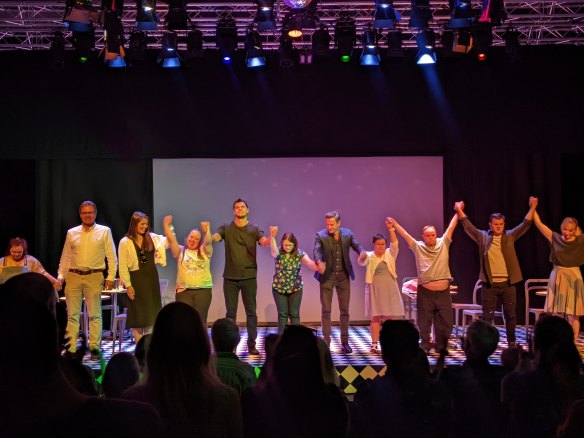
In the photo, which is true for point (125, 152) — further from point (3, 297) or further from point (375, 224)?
point (3, 297)

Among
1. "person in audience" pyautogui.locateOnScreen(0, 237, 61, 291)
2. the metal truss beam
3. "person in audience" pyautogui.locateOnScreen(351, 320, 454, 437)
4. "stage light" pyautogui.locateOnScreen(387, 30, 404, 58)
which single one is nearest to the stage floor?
"person in audience" pyautogui.locateOnScreen(0, 237, 61, 291)

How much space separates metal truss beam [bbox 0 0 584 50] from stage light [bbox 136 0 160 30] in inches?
35.7

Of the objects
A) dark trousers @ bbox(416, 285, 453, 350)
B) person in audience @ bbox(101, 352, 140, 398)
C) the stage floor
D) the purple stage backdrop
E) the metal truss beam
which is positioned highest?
the metal truss beam

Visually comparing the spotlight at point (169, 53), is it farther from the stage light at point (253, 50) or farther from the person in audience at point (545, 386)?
the person in audience at point (545, 386)

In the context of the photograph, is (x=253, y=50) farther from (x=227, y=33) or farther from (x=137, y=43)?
(x=137, y=43)

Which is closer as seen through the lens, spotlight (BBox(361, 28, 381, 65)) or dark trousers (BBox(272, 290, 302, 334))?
dark trousers (BBox(272, 290, 302, 334))

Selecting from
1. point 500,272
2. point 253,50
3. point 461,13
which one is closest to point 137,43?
point 253,50

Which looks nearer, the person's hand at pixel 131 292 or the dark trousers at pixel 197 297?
the person's hand at pixel 131 292

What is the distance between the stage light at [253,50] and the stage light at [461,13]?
2.48m

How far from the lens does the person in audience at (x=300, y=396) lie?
7.28 ft

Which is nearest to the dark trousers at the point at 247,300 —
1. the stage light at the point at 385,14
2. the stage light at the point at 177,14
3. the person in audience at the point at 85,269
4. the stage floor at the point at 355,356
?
the stage floor at the point at 355,356

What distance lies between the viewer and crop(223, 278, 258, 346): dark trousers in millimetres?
6821

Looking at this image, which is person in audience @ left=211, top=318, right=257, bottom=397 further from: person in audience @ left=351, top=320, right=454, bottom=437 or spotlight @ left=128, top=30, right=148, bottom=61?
spotlight @ left=128, top=30, right=148, bottom=61

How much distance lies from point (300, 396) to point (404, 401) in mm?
442
